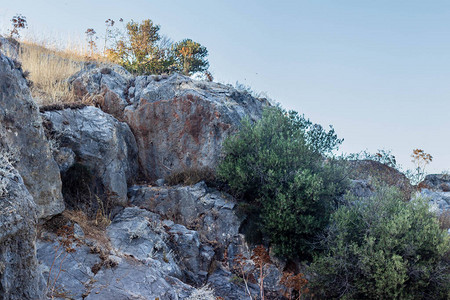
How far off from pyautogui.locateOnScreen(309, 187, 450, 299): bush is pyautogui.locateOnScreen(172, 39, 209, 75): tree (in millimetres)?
11092

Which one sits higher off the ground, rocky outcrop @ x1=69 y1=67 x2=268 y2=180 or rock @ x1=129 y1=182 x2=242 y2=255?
rocky outcrop @ x1=69 y1=67 x2=268 y2=180

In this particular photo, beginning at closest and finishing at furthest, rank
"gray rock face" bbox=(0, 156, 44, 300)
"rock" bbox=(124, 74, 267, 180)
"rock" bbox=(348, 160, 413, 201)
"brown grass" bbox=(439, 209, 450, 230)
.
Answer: "gray rock face" bbox=(0, 156, 44, 300) < "rock" bbox=(124, 74, 267, 180) < "brown grass" bbox=(439, 209, 450, 230) < "rock" bbox=(348, 160, 413, 201)

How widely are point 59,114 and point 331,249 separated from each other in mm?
7121

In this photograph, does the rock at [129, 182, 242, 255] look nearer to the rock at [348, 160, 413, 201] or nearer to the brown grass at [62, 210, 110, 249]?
the brown grass at [62, 210, 110, 249]

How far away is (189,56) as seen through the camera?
671 inches

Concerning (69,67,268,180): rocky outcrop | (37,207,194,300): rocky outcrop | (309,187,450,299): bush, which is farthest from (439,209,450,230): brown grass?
(37,207,194,300): rocky outcrop

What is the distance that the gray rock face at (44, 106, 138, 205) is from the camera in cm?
873

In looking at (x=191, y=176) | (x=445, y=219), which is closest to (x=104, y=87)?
(x=191, y=176)

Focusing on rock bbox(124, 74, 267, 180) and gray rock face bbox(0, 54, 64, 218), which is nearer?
gray rock face bbox(0, 54, 64, 218)

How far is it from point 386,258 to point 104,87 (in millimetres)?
9686

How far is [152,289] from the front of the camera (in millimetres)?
5977

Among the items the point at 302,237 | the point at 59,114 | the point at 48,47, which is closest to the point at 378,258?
the point at 302,237

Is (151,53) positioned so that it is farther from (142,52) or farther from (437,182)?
(437,182)

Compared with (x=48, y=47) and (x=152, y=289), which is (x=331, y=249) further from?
(x=48, y=47)
